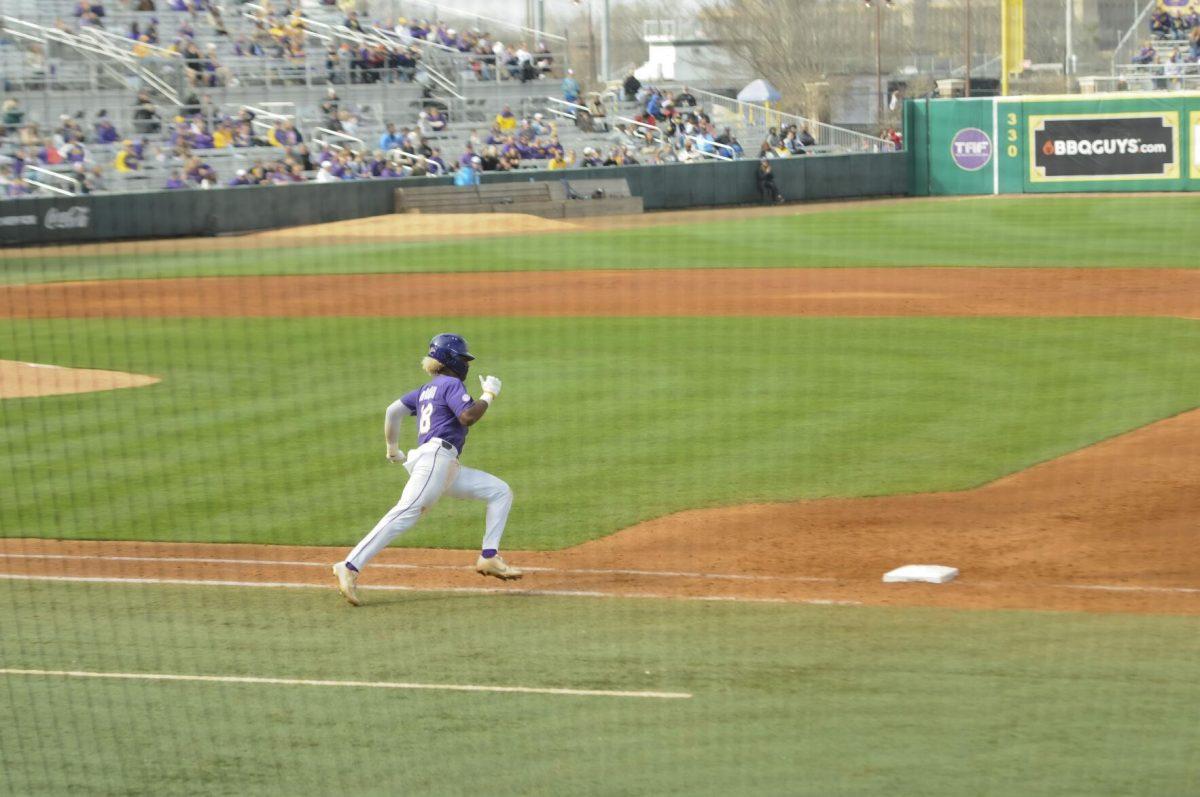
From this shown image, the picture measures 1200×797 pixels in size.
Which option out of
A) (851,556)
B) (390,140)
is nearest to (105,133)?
(390,140)

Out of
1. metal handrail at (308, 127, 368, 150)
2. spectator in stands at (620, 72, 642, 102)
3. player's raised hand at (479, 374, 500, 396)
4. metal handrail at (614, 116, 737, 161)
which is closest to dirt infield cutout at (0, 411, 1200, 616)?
player's raised hand at (479, 374, 500, 396)

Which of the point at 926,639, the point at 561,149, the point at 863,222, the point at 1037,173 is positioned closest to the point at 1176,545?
the point at 926,639

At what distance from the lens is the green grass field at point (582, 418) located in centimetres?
1082

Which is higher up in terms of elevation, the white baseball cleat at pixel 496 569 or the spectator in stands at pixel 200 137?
the spectator in stands at pixel 200 137

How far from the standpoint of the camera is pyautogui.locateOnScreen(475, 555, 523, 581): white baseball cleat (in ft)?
27.8

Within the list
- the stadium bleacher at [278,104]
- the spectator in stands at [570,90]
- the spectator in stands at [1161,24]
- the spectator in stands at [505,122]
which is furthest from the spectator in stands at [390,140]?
the spectator in stands at [1161,24]

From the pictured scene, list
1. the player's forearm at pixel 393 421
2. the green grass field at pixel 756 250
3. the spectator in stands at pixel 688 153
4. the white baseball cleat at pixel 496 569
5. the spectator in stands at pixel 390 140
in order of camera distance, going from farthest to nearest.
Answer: the spectator in stands at pixel 688 153 → the spectator in stands at pixel 390 140 → the green grass field at pixel 756 250 → the white baseball cleat at pixel 496 569 → the player's forearm at pixel 393 421

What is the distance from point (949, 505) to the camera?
1017cm

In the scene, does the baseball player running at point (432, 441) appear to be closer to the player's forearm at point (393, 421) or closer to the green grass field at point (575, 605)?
the player's forearm at point (393, 421)

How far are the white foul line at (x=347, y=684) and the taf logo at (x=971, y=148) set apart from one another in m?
36.2

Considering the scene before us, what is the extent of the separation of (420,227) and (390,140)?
4269mm

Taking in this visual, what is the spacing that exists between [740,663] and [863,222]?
27087mm

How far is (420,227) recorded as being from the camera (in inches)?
1247

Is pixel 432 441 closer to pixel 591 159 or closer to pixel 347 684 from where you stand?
pixel 347 684
